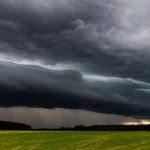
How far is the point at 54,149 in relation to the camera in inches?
2527

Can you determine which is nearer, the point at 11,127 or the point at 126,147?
the point at 126,147

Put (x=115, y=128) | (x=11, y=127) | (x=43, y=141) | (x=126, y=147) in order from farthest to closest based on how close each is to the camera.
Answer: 1. (x=11, y=127)
2. (x=115, y=128)
3. (x=43, y=141)
4. (x=126, y=147)

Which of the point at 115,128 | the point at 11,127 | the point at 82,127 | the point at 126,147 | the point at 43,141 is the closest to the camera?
the point at 126,147

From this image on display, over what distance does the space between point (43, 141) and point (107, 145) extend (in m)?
15.4

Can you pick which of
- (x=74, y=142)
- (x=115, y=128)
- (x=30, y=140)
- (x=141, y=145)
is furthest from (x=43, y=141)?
(x=115, y=128)

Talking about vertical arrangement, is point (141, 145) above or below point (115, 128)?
below

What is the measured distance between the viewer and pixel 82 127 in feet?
474

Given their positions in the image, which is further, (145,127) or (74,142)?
(145,127)

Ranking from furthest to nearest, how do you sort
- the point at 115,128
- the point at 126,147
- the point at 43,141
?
the point at 115,128 < the point at 43,141 < the point at 126,147

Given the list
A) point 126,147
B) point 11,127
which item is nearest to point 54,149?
point 126,147

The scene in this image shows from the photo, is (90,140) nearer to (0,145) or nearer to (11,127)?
(0,145)

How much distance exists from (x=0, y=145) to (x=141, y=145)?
27.4 meters

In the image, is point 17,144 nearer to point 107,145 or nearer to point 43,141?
point 43,141

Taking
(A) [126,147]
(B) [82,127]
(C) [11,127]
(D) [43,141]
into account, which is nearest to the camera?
(A) [126,147]
